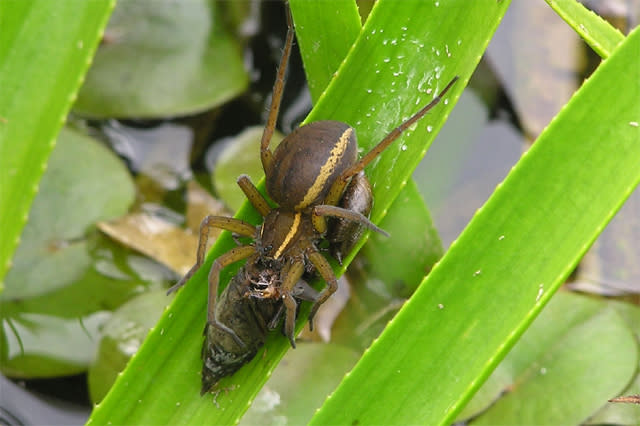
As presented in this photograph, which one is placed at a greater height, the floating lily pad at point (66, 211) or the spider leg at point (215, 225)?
the spider leg at point (215, 225)

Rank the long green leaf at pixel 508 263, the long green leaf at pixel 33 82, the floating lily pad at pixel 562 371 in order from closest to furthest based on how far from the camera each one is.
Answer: the long green leaf at pixel 508 263 < the long green leaf at pixel 33 82 < the floating lily pad at pixel 562 371

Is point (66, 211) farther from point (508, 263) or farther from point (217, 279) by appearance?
point (508, 263)

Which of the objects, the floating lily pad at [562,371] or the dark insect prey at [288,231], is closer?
the dark insect prey at [288,231]

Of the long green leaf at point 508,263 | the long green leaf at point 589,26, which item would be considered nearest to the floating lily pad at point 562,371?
the long green leaf at point 508,263

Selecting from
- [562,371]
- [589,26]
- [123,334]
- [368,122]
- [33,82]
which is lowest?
[123,334]

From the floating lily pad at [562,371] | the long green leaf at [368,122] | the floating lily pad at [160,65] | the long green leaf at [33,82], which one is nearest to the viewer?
the long green leaf at [368,122]

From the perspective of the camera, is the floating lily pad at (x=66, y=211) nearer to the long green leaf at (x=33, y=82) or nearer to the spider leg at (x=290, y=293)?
the long green leaf at (x=33, y=82)

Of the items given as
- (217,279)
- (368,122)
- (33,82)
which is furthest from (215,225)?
(33,82)
